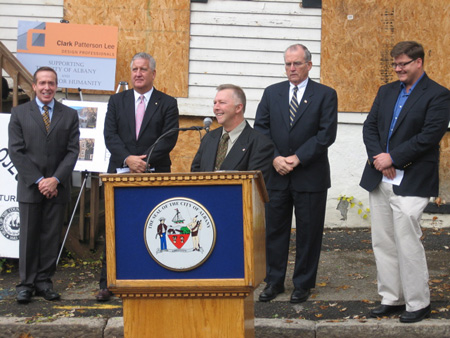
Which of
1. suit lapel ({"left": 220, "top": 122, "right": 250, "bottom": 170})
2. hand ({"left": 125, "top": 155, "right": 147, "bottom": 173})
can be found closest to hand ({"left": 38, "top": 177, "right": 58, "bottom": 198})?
hand ({"left": 125, "top": 155, "right": 147, "bottom": 173})

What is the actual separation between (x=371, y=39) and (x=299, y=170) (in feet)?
12.0

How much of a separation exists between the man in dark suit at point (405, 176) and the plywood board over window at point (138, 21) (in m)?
4.19

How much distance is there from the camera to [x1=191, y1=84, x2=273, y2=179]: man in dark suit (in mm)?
5375

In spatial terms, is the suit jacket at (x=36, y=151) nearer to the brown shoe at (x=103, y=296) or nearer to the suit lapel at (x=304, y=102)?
the brown shoe at (x=103, y=296)

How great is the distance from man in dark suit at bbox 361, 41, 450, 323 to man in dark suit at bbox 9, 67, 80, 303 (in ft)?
9.63

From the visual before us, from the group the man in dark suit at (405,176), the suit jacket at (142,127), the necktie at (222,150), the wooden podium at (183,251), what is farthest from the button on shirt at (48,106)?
the wooden podium at (183,251)

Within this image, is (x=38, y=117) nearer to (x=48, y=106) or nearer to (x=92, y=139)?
(x=48, y=106)

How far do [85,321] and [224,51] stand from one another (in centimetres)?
483

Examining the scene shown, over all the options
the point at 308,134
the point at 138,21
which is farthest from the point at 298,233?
the point at 138,21

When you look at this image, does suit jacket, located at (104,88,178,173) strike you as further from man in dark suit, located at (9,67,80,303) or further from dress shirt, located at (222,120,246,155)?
dress shirt, located at (222,120,246,155)

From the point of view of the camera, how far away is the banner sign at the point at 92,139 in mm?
8500

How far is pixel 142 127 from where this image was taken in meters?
7.05

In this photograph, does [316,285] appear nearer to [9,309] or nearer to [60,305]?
[60,305]

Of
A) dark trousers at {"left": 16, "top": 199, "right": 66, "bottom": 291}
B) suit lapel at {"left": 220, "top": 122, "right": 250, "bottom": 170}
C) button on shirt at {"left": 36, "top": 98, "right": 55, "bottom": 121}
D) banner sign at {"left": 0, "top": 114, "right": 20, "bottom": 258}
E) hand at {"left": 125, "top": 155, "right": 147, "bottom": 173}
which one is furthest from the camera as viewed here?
banner sign at {"left": 0, "top": 114, "right": 20, "bottom": 258}
